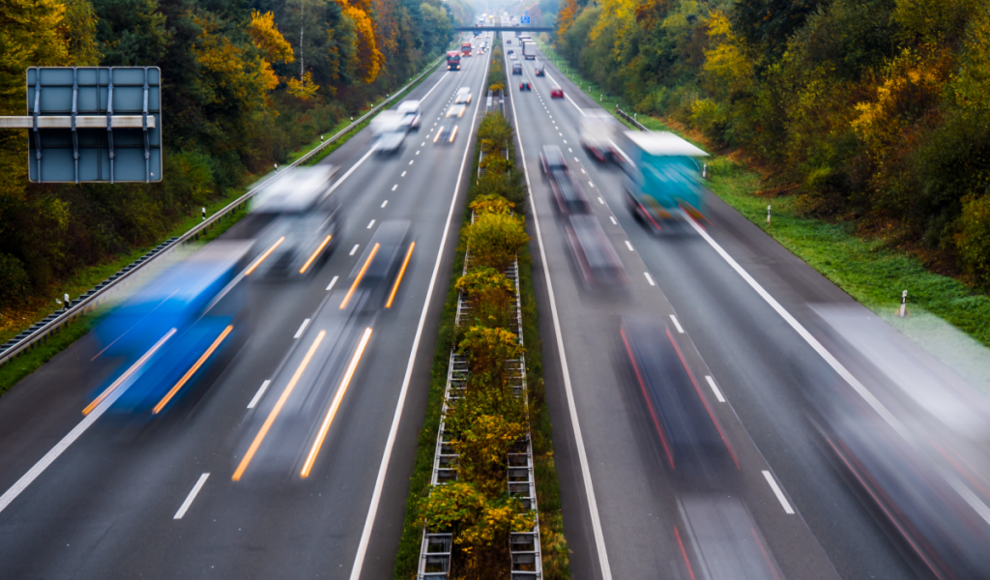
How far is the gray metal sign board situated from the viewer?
1334cm

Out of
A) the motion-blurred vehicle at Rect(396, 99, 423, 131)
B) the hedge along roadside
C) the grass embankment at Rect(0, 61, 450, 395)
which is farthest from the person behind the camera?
the motion-blurred vehicle at Rect(396, 99, 423, 131)

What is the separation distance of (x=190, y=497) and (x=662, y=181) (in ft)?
106

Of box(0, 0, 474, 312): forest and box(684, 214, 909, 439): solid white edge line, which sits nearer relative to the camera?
box(684, 214, 909, 439): solid white edge line

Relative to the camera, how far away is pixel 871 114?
28.4 metres

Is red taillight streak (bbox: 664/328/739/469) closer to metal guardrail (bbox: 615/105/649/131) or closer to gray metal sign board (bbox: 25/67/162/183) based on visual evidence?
gray metal sign board (bbox: 25/67/162/183)

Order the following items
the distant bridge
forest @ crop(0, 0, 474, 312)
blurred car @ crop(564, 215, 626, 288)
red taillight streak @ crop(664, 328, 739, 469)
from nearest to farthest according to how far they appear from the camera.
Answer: red taillight streak @ crop(664, 328, 739, 469) → forest @ crop(0, 0, 474, 312) → blurred car @ crop(564, 215, 626, 288) → the distant bridge

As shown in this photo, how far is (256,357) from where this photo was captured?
1902 cm

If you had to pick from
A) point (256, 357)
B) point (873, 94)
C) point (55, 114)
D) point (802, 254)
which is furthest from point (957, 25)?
point (55, 114)

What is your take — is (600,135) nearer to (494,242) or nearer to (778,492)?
(494,242)

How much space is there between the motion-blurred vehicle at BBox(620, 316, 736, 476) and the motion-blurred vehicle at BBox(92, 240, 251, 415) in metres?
11.0

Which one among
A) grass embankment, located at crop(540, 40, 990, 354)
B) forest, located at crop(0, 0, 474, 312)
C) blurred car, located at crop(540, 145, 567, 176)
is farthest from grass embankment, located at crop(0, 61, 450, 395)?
grass embankment, located at crop(540, 40, 990, 354)

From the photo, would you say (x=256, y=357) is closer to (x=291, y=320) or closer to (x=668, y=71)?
(x=291, y=320)

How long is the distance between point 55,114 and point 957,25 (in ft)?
99.9

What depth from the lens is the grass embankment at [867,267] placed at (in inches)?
821
